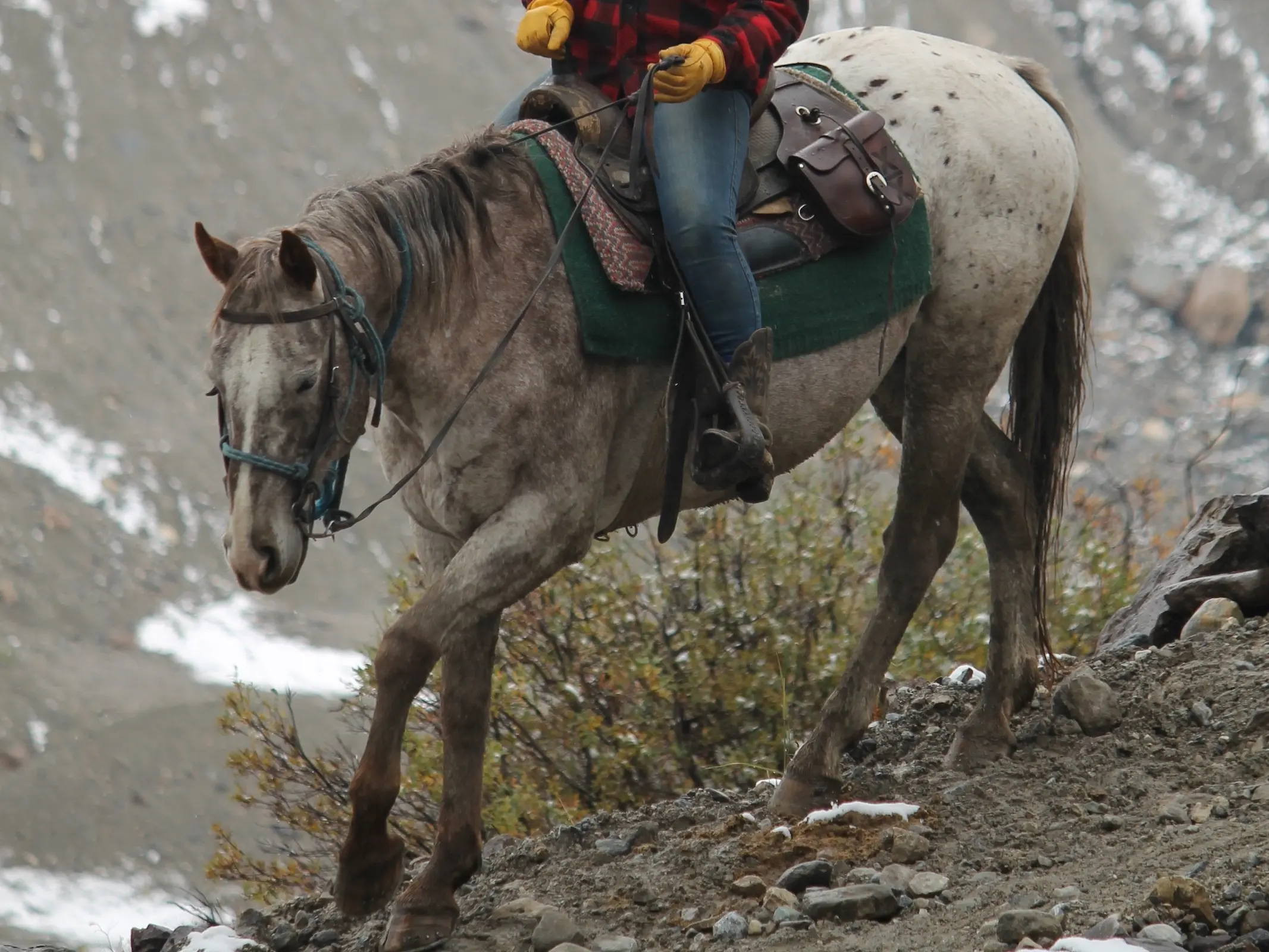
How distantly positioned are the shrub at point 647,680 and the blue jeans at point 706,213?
9.97ft

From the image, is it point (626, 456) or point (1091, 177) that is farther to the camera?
point (1091, 177)

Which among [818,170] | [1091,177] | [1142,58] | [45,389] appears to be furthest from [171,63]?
[818,170]

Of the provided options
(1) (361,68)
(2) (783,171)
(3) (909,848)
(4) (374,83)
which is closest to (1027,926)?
(3) (909,848)

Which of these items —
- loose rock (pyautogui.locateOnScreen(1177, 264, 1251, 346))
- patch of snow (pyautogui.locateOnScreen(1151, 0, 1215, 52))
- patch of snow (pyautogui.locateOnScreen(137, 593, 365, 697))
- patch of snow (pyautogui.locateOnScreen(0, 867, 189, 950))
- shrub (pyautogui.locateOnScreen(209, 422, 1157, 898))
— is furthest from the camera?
patch of snow (pyautogui.locateOnScreen(1151, 0, 1215, 52))

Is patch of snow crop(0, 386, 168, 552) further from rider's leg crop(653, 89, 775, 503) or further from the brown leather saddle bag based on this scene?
rider's leg crop(653, 89, 775, 503)

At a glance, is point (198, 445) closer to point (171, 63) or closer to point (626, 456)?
point (171, 63)

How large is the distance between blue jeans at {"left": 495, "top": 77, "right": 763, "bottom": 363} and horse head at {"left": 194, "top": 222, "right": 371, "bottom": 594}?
3.78ft

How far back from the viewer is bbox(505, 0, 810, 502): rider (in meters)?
4.73

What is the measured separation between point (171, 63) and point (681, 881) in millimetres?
34575

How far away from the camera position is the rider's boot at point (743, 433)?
4715mm

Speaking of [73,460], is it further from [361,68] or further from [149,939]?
[149,939]

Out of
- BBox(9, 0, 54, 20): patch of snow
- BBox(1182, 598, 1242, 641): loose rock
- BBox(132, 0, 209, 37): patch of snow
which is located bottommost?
BBox(1182, 598, 1242, 641): loose rock

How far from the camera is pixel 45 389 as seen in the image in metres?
30.0

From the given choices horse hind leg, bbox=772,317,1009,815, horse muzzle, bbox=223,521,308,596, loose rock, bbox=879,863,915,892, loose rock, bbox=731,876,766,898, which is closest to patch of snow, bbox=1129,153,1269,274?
horse hind leg, bbox=772,317,1009,815
